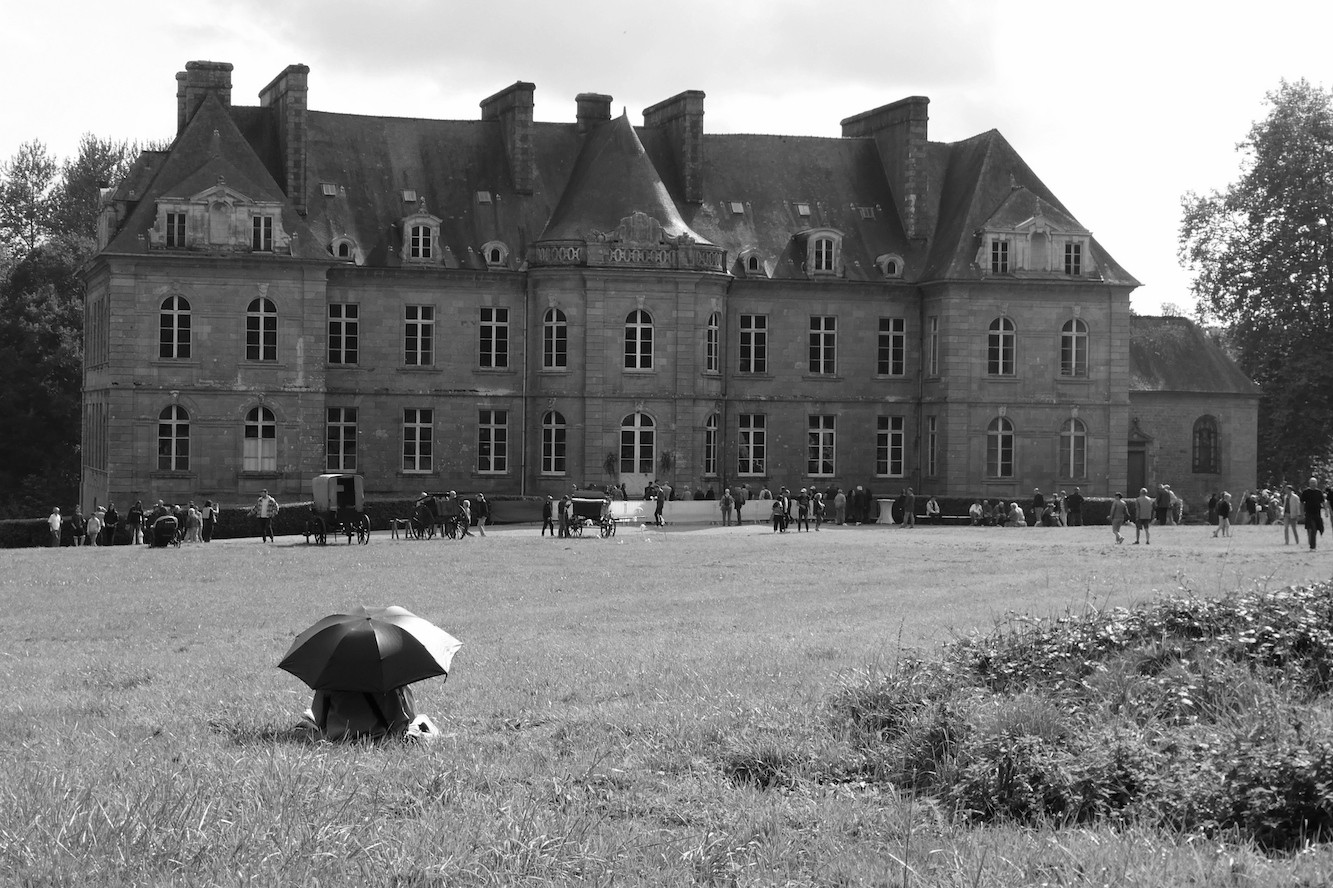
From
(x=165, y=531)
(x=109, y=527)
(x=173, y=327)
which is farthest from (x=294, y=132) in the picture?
(x=165, y=531)

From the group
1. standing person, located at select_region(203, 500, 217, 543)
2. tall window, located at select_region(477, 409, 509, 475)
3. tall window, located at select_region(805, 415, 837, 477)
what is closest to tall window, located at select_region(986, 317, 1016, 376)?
tall window, located at select_region(805, 415, 837, 477)

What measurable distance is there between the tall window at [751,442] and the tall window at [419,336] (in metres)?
9.74

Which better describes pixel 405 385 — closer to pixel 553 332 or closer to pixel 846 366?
pixel 553 332

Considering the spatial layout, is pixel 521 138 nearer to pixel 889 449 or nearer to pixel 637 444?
pixel 637 444

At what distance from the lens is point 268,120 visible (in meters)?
51.3

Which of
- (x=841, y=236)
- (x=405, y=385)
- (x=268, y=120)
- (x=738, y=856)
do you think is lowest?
(x=738, y=856)

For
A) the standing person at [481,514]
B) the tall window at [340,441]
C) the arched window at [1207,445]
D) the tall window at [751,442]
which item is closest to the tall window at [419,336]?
the tall window at [340,441]

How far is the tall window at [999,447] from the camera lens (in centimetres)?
5241

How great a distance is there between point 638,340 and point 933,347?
9702 millimetres

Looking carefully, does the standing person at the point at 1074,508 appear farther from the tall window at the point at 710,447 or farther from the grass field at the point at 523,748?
the grass field at the point at 523,748

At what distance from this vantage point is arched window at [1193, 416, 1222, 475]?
58.2m

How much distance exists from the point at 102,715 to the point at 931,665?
6.52m

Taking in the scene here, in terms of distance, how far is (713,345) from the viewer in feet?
169

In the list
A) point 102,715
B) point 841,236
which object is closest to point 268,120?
point 841,236
